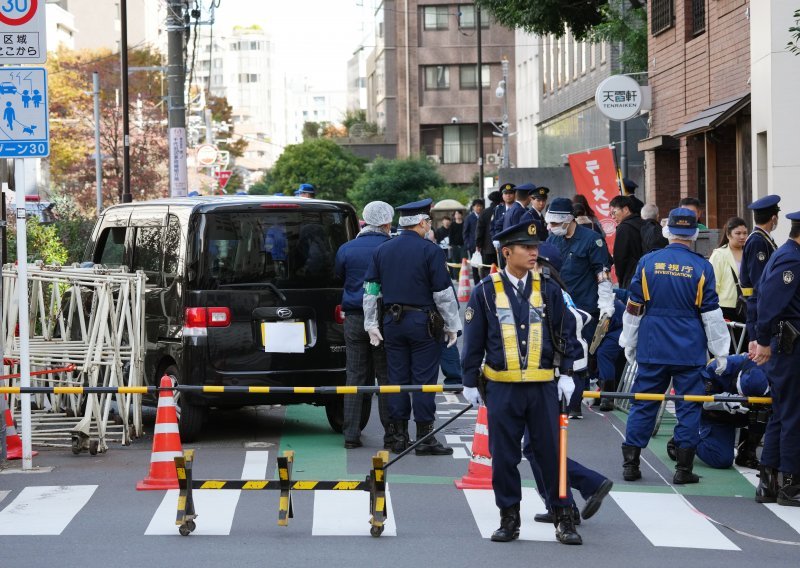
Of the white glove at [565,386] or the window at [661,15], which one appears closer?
the white glove at [565,386]

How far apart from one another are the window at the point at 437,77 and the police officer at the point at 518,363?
78.3 m

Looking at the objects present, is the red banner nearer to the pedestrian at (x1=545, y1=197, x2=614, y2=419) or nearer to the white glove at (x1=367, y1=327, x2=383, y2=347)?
the pedestrian at (x1=545, y1=197, x2=614, y2=419)

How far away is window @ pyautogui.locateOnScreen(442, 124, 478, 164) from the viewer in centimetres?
8631

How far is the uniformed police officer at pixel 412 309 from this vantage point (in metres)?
11.5

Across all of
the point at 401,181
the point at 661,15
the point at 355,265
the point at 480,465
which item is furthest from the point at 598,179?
the point at 401,181

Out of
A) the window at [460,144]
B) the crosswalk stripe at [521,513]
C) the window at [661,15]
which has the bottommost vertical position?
the crosswalk stripe at [521,513]

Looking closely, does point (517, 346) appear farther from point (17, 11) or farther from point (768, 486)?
point (17, 11)

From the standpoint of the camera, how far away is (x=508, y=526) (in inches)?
327

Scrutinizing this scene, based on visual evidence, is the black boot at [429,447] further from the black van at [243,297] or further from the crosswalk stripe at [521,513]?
the crosswalk stripe at [521,513]

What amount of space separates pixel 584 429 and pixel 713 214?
37.3 feet

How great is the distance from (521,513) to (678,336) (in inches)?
78.0

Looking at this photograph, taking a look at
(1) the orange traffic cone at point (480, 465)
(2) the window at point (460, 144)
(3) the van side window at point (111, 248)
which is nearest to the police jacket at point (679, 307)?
(1) the orange traffic cone at point (480, 465)

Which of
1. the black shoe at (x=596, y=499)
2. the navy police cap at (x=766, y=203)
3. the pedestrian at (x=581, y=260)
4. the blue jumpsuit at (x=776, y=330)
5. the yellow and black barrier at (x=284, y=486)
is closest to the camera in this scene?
the yellow and black barrier at (x=284, y=486)

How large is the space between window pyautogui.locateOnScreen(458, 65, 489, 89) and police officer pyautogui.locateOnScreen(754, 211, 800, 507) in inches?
2997
